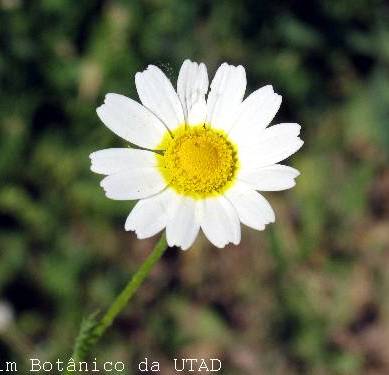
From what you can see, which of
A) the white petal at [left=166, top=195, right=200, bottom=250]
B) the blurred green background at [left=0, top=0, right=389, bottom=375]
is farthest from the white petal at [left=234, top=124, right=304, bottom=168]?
the blurred green background at [left=0, top=0, right=389, bottom=375]

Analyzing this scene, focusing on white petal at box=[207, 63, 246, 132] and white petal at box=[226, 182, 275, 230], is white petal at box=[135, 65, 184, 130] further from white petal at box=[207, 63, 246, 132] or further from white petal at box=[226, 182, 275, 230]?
white petal at box=[226, 182, 275, 230]

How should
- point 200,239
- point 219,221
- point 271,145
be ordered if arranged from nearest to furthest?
point 219,221 < point 271,145 < point 200,239

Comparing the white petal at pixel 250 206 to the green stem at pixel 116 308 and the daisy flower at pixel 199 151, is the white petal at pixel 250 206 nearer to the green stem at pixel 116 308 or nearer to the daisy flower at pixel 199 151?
the daisy flower at pixel 199 151

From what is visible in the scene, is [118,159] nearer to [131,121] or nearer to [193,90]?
[131,121]

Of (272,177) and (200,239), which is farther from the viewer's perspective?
(200,239)

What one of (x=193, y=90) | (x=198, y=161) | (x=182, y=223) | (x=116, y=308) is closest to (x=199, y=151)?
(x=198, y=161)

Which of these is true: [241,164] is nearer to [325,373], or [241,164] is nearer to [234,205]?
[234,205]

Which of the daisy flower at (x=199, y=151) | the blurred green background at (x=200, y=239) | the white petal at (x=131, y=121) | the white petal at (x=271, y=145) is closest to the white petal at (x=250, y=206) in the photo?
the daisy flower at (x=199, y=151)
